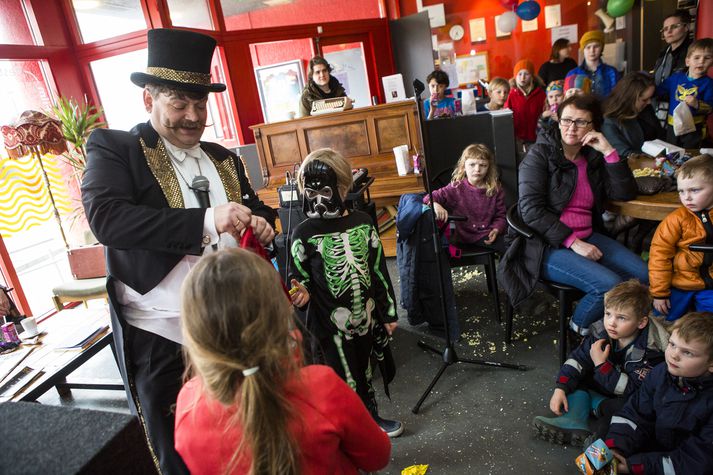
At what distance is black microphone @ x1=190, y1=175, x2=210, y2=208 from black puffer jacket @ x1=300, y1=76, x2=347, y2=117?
3189 millimetres

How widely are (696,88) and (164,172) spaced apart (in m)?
3.88

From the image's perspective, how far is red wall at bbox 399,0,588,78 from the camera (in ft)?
24.2

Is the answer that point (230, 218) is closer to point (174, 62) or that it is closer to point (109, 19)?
point (174, 62)

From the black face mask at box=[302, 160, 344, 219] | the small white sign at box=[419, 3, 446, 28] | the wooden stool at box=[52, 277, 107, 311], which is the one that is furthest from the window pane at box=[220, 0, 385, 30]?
the black face mask at box=[302, 160, 344, 219]

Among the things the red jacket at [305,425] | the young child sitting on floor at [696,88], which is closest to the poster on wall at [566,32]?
the young child sitting on floor at [696,88]

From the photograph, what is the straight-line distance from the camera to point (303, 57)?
7.46 metres

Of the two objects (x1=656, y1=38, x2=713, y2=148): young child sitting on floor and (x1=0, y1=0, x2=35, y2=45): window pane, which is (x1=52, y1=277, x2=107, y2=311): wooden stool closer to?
(x1=0, y1=0, x2=35, y2=45): window pane

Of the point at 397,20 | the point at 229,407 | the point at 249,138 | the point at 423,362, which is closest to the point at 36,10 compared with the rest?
the point at 249,138

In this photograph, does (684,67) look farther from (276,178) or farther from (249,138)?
(249,138)

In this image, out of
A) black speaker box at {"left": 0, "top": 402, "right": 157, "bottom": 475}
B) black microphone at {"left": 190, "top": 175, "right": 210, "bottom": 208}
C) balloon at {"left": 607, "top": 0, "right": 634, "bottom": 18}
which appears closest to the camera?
black speaker box at {"left": 0, "top": 402, "right": 157, "bottom": 475}

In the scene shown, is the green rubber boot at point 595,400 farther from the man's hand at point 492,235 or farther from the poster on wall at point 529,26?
the poster on wall at point 529,26

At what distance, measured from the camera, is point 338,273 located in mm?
1922

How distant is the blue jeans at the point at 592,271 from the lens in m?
2.19

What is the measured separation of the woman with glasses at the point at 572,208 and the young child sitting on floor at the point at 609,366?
233mm
